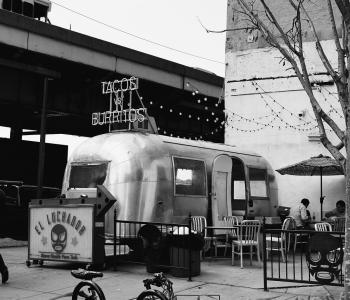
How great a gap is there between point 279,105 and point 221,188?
5983 mm

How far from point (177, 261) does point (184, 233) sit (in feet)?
1.82

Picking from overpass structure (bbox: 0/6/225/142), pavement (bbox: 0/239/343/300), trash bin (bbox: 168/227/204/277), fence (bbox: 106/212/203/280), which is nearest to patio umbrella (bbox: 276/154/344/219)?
pavement (bbox: 0/239/343/300)

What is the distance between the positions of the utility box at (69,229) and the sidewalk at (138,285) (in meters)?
0.39

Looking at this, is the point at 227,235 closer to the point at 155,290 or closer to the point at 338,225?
the point at 338,225

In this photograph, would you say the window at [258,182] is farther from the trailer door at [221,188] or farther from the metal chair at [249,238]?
the metal chair at [249,238]

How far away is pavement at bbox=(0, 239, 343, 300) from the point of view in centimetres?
887

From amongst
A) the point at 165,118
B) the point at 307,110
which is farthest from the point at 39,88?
the point at 307,110

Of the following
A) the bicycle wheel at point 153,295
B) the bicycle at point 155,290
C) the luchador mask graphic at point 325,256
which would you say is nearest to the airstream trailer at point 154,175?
the luchador mask graphic at point 325,256

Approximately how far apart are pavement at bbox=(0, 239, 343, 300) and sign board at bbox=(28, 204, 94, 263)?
378 millimetres

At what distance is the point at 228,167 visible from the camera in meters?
14.9

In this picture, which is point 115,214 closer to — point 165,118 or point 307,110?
point 307,110

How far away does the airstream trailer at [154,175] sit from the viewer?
1242cm

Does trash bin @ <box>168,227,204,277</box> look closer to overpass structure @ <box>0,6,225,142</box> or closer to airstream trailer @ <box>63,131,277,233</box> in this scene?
airstream trailer @ <box>63,131,277,233</box>

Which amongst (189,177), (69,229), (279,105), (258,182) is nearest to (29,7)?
(279,105)
